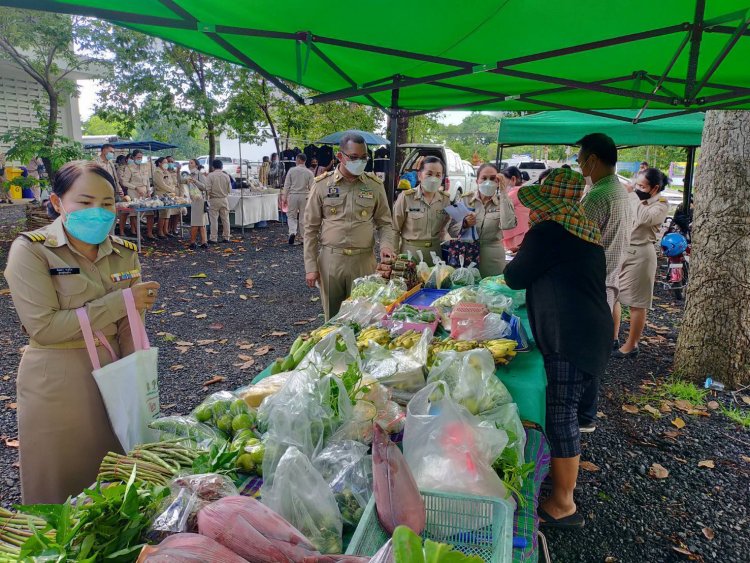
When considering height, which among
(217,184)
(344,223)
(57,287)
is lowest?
(57,287)

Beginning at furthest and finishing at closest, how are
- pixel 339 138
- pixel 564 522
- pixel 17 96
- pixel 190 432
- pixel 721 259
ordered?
pixel 17 96 → pixel 339 138 → pixel 721 259 → pixel 564 522 → pixel 190 432

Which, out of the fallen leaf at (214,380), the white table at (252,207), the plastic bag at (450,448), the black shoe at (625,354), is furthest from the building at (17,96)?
the plastic bag at (450,448)

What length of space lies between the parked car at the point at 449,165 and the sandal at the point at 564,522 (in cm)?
1202

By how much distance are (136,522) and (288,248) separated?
36.1 ft

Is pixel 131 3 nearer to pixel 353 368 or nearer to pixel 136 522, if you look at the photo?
pixel 353 368

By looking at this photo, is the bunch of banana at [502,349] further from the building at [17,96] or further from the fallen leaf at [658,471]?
the building at [17,96]

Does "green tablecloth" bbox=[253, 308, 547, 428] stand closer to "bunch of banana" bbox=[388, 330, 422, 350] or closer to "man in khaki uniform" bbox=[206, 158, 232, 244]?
"bunch of banana" bbox=[388, 330, 422, 350]

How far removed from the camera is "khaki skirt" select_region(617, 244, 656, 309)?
18.4 feet

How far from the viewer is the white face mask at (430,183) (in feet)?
17.1

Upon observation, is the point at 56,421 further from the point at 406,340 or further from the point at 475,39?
the point at 475,39

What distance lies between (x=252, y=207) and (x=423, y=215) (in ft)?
32.5

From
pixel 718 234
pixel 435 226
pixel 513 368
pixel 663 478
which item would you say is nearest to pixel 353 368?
pixel 513 368

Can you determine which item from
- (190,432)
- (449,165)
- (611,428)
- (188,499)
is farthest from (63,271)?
(449,165)

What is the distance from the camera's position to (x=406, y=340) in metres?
3.05
